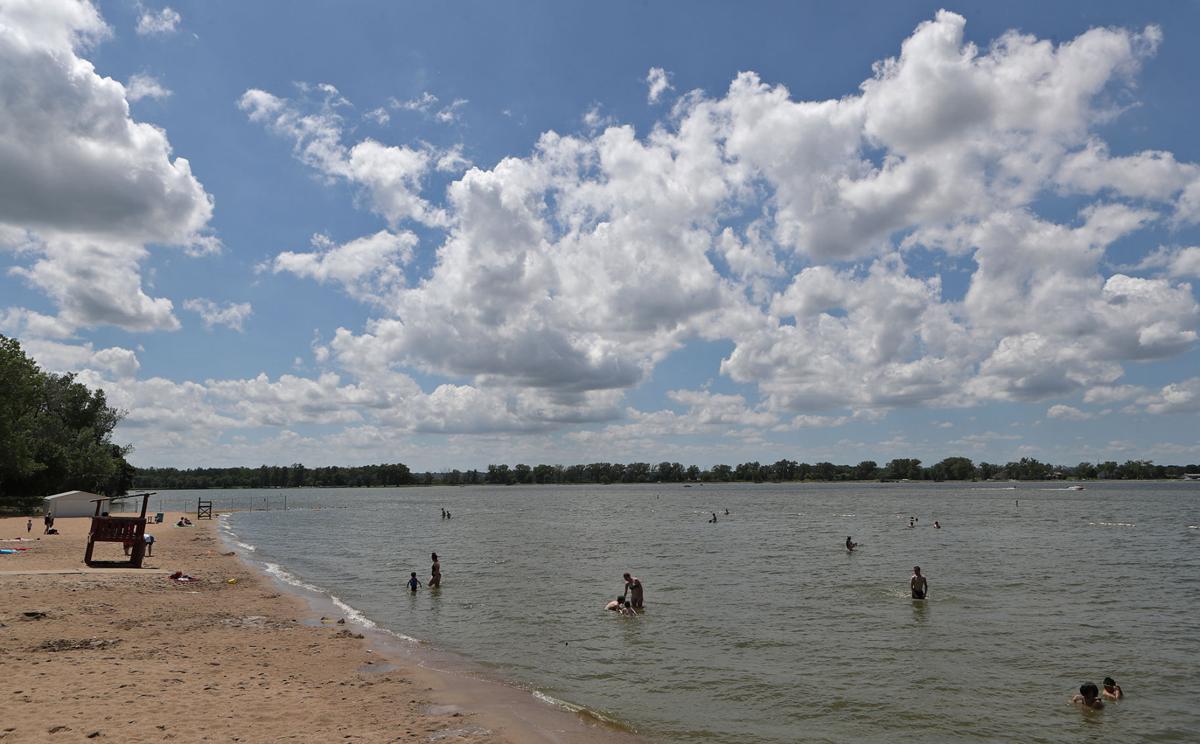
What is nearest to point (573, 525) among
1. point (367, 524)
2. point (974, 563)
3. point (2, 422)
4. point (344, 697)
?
point (367, 524)

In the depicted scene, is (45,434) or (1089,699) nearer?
(1089,699)

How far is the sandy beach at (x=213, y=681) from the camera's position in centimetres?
1261

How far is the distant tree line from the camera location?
5984 centimetres

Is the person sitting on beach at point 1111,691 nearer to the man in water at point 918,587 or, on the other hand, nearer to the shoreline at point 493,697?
the shoreline at point 493,697

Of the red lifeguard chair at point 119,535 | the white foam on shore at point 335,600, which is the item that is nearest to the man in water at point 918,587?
the white foam on shore at point 335,600

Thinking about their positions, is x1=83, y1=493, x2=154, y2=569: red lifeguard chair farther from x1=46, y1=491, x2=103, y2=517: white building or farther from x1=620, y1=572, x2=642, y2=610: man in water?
x1=46, y1=491, x2=103, y2=517: white building

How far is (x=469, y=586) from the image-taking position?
35656 millimetres

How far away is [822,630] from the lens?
24484mm

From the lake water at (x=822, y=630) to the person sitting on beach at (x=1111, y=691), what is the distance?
0.35m

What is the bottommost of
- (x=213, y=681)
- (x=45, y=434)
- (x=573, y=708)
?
(x=573, y=708)

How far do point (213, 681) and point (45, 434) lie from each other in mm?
87101

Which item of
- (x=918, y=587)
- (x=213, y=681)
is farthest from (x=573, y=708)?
(x=918, y=587)

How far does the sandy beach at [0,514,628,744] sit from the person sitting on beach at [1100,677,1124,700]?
39.2ft

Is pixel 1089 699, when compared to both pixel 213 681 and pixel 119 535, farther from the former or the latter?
pixel 119 535
